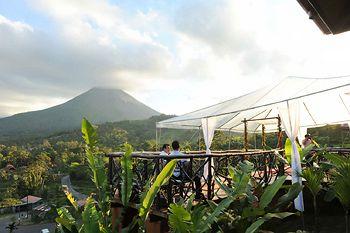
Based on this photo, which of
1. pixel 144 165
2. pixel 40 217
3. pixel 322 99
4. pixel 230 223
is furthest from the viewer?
pixel 40 217

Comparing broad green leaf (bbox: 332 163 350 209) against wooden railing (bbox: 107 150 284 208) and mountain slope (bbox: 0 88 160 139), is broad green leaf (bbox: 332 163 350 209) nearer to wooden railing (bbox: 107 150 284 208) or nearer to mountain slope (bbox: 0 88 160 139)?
wooden railing (bbox: 107 150 284 208)

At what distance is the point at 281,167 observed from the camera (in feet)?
20.1

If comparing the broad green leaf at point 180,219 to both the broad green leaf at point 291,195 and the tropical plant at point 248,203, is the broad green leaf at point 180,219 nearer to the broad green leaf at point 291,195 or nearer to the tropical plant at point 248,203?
the tropical plant at point 248,203

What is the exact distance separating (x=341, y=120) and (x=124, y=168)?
26.3 ft

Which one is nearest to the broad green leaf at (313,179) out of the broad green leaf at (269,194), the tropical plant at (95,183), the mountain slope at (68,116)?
the broad green leaf at (269,194)

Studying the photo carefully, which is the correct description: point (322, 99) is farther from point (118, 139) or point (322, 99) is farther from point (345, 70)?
point (118, 139)

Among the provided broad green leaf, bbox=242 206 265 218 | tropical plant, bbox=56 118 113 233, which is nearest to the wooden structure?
broad green leaf, bbox=242 206 265 218

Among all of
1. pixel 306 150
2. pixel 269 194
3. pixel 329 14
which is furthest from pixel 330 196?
pixel 329 14

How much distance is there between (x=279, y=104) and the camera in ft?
20.7

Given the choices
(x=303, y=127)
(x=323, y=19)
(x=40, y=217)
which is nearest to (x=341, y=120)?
(x=303, y=127)

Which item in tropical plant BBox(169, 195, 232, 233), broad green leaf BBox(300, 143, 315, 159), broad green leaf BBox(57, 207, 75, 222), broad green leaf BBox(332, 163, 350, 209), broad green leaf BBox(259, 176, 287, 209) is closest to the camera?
tropical plant BBox(169, 195, 232, 233)

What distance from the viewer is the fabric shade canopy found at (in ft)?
20.7

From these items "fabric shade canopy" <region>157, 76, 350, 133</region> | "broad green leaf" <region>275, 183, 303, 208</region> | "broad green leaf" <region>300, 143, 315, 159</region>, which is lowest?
"broad green leaf" <region>275, 183, 303, 208</region>

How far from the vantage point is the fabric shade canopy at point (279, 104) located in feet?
20.7
